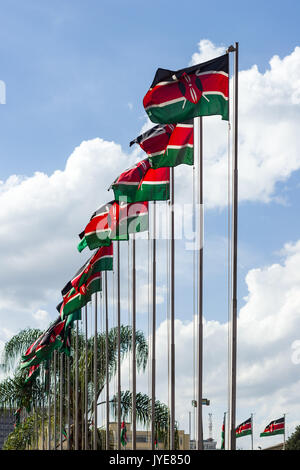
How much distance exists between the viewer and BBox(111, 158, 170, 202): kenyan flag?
87.3 feet

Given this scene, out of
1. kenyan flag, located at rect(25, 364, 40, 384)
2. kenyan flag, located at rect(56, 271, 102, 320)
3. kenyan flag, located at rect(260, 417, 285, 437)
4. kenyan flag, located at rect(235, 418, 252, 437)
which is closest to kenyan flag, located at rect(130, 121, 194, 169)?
kenyan flag, located at rect(56, 271, 102, 320)

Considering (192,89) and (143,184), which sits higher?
(192,89)

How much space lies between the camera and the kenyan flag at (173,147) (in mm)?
22906

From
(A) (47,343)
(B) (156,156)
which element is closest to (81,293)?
(A) (47,343)

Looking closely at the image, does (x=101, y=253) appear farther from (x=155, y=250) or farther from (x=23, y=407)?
(x=23, y=407)

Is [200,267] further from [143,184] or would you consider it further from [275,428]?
[275,428]

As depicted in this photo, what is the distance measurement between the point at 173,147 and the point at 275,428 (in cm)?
3160

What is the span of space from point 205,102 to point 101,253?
→ 16.9 m

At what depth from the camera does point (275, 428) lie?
166 feet

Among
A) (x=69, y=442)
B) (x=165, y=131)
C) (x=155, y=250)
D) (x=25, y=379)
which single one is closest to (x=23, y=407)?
(x=25, y=379)

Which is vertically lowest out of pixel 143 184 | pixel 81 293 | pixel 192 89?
pixel 81 293

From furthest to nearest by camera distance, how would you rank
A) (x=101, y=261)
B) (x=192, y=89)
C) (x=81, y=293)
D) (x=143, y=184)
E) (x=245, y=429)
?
(x=245, y=429)
(x=81, y=293)
(x=101, y=261)
(x=143, y=184)
(x=192, y=89)

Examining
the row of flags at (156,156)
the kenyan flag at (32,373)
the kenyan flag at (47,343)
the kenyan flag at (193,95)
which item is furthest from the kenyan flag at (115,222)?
the kenyan flag at (32,373)
